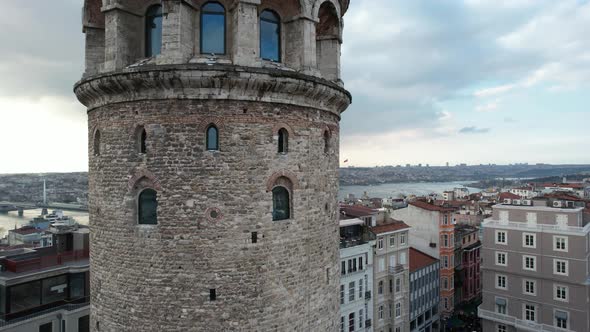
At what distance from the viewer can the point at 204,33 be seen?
417 inches

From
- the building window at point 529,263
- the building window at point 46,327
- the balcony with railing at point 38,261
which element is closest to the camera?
the building window at point 46,327

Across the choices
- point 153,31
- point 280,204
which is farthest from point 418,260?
point 153,31

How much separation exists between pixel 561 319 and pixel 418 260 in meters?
13.6

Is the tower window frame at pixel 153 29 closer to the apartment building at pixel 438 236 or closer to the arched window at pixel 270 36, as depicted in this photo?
the arched window at pixel 270 36

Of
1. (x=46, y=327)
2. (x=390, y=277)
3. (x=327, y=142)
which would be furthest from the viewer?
(x=390, y=277)

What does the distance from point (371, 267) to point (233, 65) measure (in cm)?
3041

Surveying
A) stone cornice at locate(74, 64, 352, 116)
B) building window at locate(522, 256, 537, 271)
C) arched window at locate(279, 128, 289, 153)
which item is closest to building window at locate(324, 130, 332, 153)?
stone cornice at locate(74, 64, 352, 116)

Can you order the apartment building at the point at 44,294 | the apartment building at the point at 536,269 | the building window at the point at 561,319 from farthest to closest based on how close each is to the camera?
1. the building window at the point at 561,319
2. the apartment building at the point at 536,269
3. the apartment building at the point at 44,294

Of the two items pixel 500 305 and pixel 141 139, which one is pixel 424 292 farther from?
pixel 141 139

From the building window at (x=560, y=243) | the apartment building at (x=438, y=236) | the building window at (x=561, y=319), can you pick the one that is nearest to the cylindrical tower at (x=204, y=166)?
the building window at (x=560, y=243)

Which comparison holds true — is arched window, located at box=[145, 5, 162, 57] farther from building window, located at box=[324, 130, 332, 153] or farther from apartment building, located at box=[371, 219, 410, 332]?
apartment building, located at box=[371, 219, 410, 332]

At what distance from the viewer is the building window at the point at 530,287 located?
1473 inches

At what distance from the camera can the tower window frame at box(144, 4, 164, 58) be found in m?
11.0

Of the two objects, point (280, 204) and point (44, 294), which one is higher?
point (280, 204)
